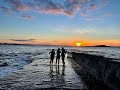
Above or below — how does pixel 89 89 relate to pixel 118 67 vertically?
below

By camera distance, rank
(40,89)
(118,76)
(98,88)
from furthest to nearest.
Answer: (98,88) → (40,89) → (118,76)

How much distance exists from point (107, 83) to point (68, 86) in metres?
2.38

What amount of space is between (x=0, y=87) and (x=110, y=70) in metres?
6.61

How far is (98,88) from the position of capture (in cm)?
1244

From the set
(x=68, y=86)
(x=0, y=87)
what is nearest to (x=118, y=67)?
(x=68, y=86)

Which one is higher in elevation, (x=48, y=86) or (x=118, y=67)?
(x=118, y=67)

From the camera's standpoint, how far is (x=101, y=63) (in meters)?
Result: 14.5

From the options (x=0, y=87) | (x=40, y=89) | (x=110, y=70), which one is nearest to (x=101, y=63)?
(x=110, y=70)

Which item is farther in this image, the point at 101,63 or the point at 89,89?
the point at 101,63

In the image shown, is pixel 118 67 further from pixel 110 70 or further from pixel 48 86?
pixel 48 86

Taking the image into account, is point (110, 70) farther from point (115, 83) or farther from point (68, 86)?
point (68, 86)

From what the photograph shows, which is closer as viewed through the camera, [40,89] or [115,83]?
[115,83]

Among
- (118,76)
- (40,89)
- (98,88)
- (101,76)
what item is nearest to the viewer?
(118,76)

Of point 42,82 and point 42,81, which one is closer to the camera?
point 42,82
